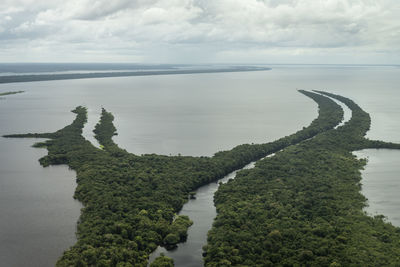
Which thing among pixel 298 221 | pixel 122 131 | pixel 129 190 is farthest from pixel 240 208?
pixel 122 131

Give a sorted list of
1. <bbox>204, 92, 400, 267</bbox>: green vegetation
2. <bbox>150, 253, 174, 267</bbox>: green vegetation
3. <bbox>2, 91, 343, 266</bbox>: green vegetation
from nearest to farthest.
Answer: <bbox>150, 253, 174, 267</bbox>: green vegetation, <bbox>204, 92, 400, 267</bbox>: green vegetation, <bbox>2, 91, 343, 266</bbox>: green vegetation

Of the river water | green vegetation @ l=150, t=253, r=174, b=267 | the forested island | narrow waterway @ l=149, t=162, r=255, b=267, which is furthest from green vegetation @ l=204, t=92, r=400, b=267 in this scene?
the river water

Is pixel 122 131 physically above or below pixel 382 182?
above

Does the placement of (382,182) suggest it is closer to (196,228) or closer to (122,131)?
(196,228)

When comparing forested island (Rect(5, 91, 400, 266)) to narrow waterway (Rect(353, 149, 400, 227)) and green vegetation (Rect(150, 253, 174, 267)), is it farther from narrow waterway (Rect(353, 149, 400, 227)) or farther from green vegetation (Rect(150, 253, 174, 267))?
narrow waterway (Rect(353, 149, 400, 227))

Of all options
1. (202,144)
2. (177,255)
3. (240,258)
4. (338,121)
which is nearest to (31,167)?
(202,144)

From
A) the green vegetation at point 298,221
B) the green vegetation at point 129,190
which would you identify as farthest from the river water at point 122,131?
the green vegetation at point 298,221
